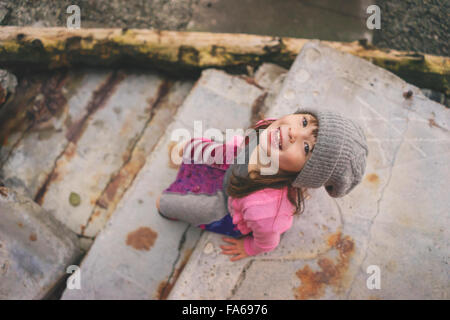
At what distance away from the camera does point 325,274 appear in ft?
5.31

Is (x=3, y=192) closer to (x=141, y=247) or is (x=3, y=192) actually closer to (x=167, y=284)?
(x=141, y=247)

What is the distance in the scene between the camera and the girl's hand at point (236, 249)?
1.61m

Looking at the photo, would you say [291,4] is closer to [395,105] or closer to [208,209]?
[395,105]

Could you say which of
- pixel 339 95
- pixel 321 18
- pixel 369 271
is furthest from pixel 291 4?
pixel 369 271

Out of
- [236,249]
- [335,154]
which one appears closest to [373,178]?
[335,154]

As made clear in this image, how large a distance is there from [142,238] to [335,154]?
125cm

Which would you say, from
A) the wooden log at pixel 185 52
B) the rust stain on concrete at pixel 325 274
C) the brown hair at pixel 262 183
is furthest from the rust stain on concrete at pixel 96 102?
the rust stain on concrete at pixel 325 274

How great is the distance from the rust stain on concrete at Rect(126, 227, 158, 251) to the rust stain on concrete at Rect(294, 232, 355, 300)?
0.89m

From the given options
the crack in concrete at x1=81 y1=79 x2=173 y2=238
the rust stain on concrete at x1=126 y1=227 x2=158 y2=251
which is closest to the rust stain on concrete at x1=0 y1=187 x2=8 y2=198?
the crack in concrete at x1=81 y1=79 x2=173 y2=238

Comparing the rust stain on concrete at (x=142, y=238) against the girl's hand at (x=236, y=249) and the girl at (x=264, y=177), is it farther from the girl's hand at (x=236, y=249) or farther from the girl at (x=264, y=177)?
the girl's hand at (x=236, y=249)

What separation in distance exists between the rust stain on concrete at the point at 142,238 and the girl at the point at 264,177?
0.48ft

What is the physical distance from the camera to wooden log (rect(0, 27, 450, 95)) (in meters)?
2.10

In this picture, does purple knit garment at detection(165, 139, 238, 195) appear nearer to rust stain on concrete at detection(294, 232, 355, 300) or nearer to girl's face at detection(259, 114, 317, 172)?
girl's face at detection(259, 114, 317, 172)
